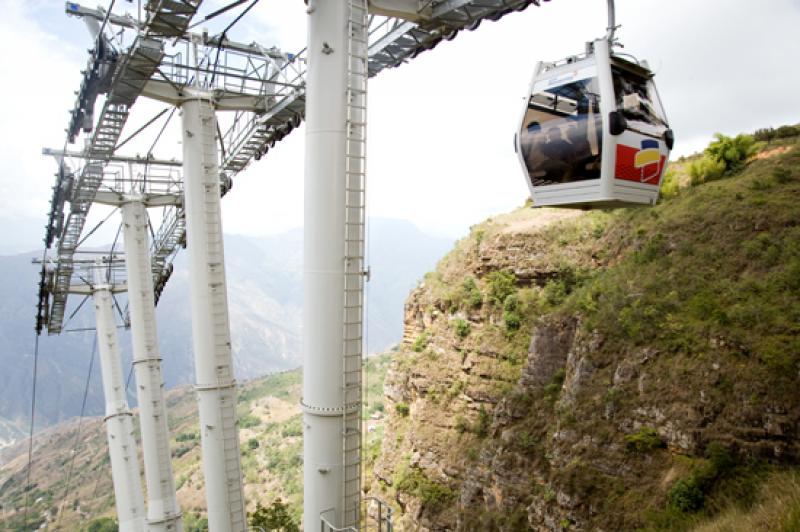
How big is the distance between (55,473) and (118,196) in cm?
7327

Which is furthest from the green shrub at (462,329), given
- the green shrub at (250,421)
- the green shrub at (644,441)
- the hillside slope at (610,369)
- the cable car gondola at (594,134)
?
the green shrub at (250,421)

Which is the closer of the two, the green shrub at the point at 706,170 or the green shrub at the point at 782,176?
the green shrub at the point at 782,176

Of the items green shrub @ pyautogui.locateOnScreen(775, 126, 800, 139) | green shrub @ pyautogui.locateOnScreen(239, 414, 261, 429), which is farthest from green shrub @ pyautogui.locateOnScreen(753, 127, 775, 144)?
green shrub @ pyautogui.locateOnScreen(239, 414, 261, 429)

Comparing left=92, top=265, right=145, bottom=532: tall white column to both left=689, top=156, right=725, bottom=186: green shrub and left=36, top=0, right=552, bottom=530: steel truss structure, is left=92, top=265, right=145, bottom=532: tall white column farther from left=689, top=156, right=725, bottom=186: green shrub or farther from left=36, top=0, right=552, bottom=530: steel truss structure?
left=689, top=156, right=725, bottom=186: green shrub

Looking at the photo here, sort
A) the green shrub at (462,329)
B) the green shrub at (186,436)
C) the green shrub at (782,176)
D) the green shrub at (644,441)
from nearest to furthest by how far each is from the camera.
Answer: the green shrub at (644,441) < the green shrub at (782,176) < the green shrub at (462,329) < the green shrub at (186,436)

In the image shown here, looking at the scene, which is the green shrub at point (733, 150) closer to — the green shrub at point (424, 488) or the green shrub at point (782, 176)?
the green shrub at point (782, 176)

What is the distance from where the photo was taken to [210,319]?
10.2 m

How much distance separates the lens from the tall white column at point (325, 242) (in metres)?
6.33

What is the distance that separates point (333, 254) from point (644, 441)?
34.5 ft

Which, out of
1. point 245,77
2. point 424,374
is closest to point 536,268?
point 424,374

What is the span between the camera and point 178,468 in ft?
186

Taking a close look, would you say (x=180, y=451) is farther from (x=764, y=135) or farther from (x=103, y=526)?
(x=764, y=135)

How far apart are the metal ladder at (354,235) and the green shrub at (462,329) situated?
15839mm

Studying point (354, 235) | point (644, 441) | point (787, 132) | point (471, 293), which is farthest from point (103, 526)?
point (787, 132)
